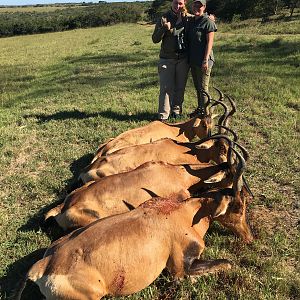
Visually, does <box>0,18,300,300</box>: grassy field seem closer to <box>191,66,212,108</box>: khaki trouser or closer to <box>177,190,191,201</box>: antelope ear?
<box>177,190,191,201</box>: antelope ear

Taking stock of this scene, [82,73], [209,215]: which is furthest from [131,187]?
[82,73]

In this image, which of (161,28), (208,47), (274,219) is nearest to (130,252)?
(274,219)

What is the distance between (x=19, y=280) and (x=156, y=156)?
10.9 feet

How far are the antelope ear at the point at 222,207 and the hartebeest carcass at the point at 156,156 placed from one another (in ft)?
5.06

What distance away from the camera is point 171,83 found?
37.8 feet

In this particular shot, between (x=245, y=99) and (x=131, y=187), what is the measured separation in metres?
7.79

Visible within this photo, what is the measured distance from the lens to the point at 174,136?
9789mm

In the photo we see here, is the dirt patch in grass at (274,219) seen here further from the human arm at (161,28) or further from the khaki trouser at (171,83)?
the human arm at (161,28)

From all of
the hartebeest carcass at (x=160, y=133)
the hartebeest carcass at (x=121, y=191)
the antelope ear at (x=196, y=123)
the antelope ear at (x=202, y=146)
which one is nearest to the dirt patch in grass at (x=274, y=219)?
the hartebeest carcass at (x=121, y=191)

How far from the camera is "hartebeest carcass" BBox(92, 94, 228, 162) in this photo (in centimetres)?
900

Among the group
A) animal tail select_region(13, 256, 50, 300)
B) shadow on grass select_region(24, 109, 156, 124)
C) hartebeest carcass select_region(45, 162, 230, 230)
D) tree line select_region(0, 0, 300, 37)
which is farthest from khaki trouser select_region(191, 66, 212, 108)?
tree line select_region(0, 0, 300, 37)

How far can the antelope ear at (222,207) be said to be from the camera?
6.16 meters

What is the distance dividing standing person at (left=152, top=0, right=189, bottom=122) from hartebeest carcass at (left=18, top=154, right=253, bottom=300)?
18.3 ft

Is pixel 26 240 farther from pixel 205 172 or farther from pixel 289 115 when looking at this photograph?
pixel 289 115
